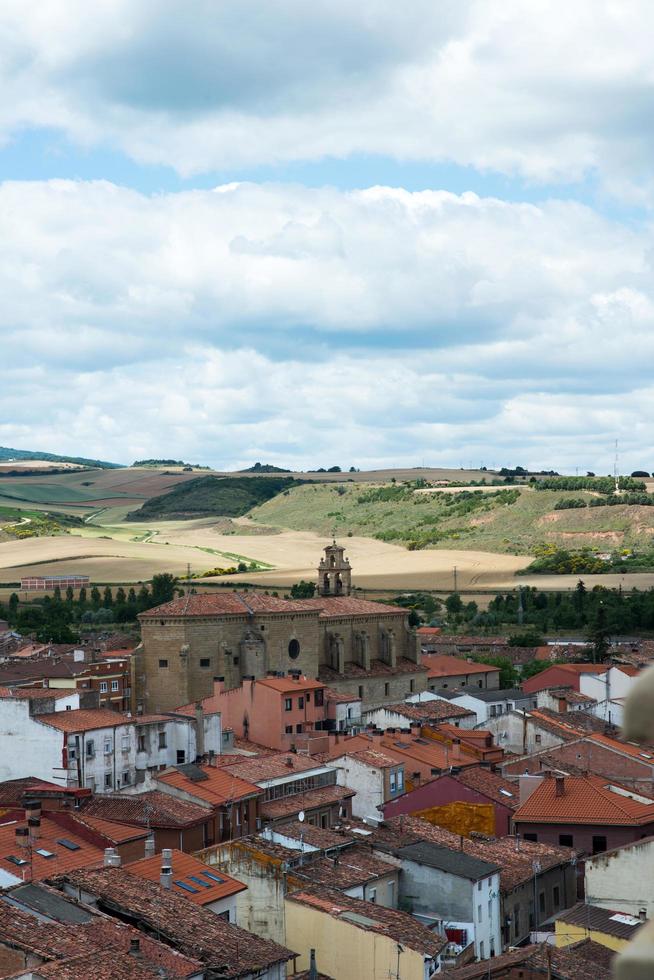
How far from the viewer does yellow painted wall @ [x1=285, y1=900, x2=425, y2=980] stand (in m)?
31.0

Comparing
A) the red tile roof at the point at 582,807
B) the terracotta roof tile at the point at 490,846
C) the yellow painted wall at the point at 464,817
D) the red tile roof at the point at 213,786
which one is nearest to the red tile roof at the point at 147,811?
the red tile roof at the point at 213,786

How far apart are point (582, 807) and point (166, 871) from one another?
17.0 metres

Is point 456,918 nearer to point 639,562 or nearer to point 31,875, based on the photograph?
point 31,875

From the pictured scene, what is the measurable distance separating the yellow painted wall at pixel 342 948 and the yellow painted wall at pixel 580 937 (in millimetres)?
4540

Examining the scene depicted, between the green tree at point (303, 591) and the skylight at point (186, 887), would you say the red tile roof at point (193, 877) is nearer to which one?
the skylight at point (186, 887)

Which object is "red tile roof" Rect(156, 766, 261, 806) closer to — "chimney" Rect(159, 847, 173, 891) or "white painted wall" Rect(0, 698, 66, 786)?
"white painted wall" Rect(0, 698, 66, 786)

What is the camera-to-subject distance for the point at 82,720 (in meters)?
46.5

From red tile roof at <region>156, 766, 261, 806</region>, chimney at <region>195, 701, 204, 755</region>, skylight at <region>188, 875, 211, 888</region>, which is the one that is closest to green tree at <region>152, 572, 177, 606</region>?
chimney at <region>195, 701, 204, 755</region>

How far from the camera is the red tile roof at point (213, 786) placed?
4172 cm

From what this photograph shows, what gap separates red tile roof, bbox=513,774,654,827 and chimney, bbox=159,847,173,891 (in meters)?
15.1

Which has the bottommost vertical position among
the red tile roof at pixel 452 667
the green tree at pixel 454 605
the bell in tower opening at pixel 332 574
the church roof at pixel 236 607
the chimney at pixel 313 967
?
the chimney at pixel 313 967

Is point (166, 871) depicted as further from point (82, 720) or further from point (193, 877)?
point (82, 720)

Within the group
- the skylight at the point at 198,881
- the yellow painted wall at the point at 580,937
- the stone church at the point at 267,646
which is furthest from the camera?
the stone church at the point at 267,646

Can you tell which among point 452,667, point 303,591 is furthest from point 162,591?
point 452,667
